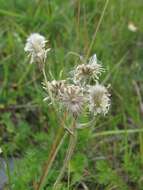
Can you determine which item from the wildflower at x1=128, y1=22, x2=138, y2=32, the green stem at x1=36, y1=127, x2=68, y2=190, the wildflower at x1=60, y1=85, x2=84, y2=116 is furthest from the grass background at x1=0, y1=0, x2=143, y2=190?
the wildflower at x1=60, y1=85, x2=84, y2=116

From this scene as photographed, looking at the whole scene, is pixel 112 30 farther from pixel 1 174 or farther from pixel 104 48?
pixel 1 174

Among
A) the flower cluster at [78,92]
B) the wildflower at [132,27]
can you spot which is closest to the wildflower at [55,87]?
the flower cluster at [78,92]

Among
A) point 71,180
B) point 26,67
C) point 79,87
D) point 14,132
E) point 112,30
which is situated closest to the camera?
point 79,87

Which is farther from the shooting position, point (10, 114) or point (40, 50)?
point (10, 114)

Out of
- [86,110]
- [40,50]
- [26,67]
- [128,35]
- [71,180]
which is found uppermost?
[128,35]

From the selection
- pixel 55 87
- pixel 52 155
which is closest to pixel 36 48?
pixel 55 87

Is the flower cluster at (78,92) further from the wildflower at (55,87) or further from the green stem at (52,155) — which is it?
the green stem at (52,155)

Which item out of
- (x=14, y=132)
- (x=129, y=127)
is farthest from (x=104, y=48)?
(x=14, y=132)
